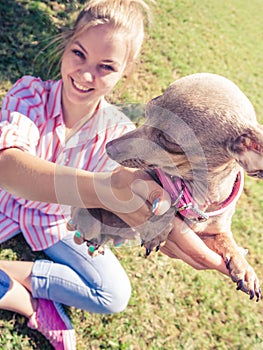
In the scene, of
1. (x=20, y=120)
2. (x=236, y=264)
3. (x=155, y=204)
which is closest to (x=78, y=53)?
(x=20, y=120)

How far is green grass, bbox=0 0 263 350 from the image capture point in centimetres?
366

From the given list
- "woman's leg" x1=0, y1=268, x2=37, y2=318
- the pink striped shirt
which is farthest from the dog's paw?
"woman's leg" x1=0, y1=268, x2=37, y2=318

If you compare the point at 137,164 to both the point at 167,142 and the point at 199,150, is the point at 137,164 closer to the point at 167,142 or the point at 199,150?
the point at 167,142

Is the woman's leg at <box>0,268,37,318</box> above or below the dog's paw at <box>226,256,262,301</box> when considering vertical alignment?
below

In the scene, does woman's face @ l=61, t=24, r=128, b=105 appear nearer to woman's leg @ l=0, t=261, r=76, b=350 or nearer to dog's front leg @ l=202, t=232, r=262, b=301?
dog's front leg @ l=202, t=232, r=262, b=301

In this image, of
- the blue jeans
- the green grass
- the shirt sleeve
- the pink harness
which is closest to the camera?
the pink harness

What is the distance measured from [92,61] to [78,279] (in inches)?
63.1

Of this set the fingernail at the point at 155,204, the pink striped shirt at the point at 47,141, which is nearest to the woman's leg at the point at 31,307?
the pink striped shirt at the point at 47,141

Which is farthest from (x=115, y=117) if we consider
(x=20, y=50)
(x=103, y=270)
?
(x=20, y=50)

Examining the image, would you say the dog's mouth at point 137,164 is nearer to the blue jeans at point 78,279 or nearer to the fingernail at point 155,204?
the fingernail at point 155,204

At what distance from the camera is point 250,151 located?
207 cm

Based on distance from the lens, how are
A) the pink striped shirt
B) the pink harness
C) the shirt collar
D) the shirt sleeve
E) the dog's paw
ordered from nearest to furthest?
the pink harness → the dog's paw → the shirt sleeve → the pink striped shirt → the shirt collar

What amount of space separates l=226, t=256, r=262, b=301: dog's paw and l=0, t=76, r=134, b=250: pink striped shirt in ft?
3.27

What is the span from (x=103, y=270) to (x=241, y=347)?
154cm
